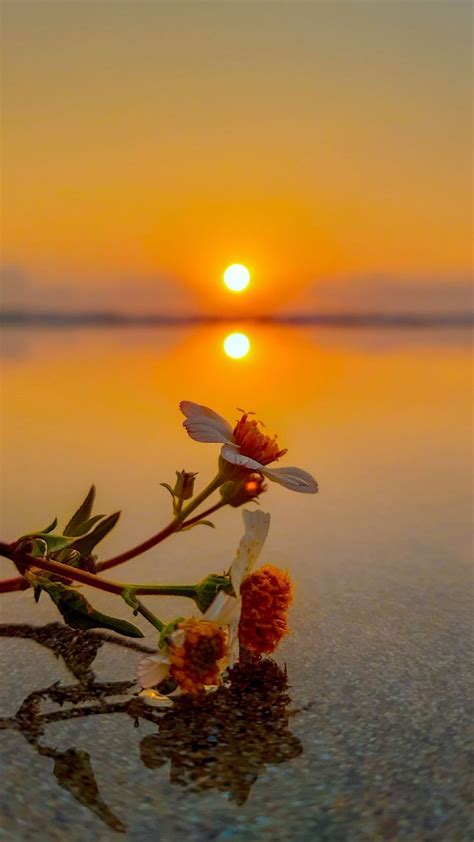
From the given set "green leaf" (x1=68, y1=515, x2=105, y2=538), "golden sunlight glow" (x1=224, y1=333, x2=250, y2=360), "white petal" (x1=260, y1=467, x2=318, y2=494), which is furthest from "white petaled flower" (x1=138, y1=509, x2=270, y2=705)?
"golden sunlight glow" (x1=224, y1=333, x2=250, y2=360)

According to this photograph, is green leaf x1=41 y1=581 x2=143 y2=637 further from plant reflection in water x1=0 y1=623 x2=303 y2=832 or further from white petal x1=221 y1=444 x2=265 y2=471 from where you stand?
white petal x1=221 y1=444 x2=265 y2=471

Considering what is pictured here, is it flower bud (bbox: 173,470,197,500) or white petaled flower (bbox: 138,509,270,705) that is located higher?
flower bud (bbox: 173,470,197,500)

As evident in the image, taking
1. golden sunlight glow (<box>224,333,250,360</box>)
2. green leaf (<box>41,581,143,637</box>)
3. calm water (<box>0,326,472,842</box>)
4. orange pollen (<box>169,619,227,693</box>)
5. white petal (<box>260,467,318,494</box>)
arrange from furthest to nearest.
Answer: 1. golden sunlight glow (<box>224,333,250,360</box>)
2. white petal (<box>260,467,318,494</box>)
3. green leaf (<box>41,581,143,637</box>)
4. orange pollen (<box>169,619,227,693</box>)
5. calm water (<box>0,326,472,842</box>)

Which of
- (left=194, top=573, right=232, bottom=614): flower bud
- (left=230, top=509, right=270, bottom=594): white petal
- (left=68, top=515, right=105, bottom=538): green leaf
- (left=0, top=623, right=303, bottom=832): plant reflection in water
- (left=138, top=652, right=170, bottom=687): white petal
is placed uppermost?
(left=68, top=515, right=105, bottom=538): green leaf

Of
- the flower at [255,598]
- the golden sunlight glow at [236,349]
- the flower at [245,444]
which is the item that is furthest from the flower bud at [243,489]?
the golden sunlight glow at [236,349]

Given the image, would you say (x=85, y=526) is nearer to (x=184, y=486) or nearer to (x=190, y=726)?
(x=184, y=486)

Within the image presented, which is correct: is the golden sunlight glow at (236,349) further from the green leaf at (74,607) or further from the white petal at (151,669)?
the white petal at (151,669)

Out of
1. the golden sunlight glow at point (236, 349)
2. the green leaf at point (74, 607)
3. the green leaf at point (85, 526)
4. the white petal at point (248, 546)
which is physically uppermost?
the golden sunlight glow at point (236, 349)
